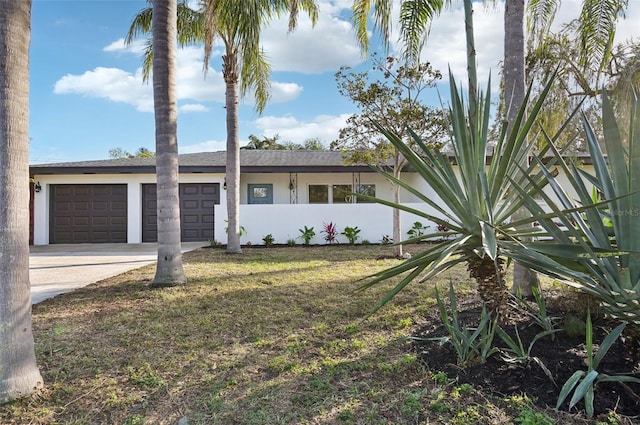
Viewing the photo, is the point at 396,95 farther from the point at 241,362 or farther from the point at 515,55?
the point at 241,362

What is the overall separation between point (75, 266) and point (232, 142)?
4.83 meters

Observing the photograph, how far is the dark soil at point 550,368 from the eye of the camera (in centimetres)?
233

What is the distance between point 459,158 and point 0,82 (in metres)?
3.38

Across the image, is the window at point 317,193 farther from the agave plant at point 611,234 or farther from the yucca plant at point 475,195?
the agave plant at point 611,234

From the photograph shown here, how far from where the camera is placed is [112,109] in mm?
22203

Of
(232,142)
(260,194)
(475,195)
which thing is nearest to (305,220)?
(260,194)

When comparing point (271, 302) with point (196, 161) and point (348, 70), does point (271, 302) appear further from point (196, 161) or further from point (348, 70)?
point (196, 161)

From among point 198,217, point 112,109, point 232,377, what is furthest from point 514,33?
point 112,109

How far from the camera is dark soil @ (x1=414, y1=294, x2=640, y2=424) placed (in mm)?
2334

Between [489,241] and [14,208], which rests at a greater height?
[14,208]

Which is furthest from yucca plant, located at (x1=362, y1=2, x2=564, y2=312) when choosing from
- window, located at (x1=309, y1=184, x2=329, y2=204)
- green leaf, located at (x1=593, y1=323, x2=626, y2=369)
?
window, located at (x1=309, y1=184, x2=329, y2=204)

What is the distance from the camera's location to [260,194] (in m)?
15.4

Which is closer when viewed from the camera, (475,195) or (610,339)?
(610,339)

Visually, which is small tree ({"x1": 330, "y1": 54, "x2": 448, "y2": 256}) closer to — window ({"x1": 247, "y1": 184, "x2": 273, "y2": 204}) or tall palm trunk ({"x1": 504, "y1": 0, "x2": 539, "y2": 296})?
tall palm trunk ({"x1": 504, "y1": 0, "x2": 539, "y2": 296})
